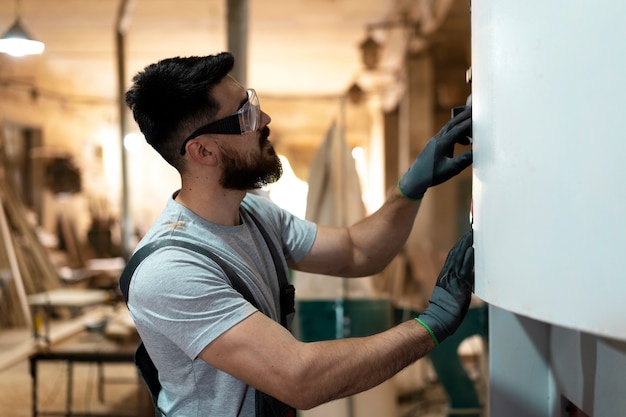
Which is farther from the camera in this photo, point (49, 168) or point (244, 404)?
point (49, 168)

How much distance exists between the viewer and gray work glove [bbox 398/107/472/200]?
4.33 ft

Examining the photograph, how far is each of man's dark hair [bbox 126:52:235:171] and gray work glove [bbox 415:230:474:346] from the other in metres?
A: 0.59

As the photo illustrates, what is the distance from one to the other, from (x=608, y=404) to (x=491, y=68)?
530 millimetres

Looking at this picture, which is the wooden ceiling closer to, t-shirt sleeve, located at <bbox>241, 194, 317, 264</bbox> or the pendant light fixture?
the pendant light fixture

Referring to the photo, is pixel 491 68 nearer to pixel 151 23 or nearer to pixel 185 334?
pixel 185 334

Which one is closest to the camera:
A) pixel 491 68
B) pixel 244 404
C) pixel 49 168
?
pixel 491 68

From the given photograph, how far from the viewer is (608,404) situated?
3.18ft

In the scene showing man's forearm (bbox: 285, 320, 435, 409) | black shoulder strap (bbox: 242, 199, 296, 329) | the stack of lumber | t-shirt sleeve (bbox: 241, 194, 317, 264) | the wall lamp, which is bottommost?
the stack of lumber

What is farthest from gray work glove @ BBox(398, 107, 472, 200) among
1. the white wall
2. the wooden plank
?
the wooden plank

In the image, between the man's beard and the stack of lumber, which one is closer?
the man's beard

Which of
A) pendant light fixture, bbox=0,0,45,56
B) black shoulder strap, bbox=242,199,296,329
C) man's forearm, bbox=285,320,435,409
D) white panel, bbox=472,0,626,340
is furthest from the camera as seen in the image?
pendant light fixture, bbox=0,0,45,56

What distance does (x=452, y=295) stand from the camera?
48.8 inches

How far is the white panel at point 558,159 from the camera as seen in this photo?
26.3 inches

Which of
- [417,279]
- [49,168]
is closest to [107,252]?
[49,168]
